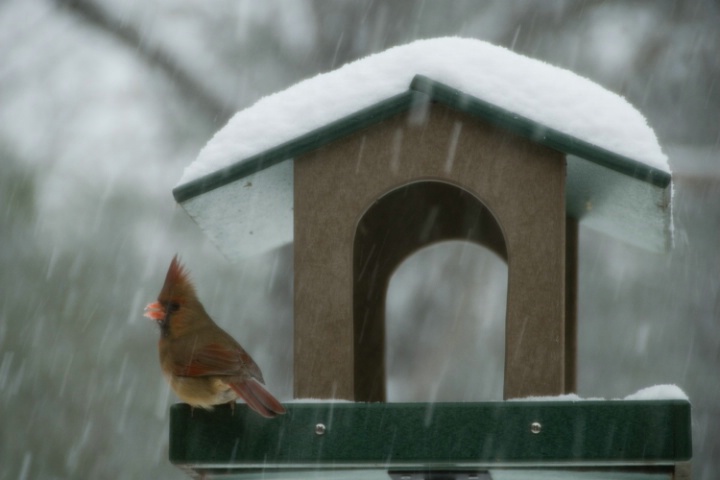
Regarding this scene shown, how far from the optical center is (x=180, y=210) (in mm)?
7812

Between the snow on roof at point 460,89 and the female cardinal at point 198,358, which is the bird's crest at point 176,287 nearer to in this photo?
the female cardinal at point 198,358

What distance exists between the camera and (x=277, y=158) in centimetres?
357

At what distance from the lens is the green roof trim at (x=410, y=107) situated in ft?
11.2

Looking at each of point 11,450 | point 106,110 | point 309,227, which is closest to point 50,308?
point 11,450

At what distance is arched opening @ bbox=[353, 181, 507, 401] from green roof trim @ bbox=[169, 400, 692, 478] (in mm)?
1308

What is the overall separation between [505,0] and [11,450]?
15.3ft

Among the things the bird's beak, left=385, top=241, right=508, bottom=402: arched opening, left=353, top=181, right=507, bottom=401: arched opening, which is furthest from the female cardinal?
left=385, top=241, right=508, bottom=402: arched opening

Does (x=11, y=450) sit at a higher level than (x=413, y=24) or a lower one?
lower

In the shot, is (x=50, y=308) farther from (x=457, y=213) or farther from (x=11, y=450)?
(x=457, y=213)

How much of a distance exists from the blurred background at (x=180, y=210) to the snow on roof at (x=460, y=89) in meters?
3.40

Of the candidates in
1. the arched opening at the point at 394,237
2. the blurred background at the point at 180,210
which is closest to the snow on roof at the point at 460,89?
the arched opening at the point at 394,237

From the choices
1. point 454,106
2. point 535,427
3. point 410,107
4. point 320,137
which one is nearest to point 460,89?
point 454,106

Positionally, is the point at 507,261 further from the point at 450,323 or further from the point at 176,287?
the point at 450,323

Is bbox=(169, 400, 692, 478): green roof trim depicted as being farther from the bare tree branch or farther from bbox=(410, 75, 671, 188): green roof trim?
the bare tree branch
